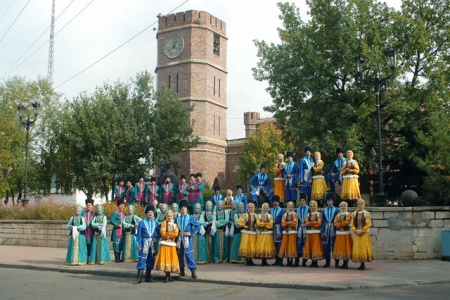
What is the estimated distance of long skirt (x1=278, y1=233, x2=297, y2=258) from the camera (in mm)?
14070

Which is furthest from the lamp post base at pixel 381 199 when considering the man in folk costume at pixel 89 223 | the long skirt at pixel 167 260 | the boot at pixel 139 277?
the man in folk costume at pixel 89 223

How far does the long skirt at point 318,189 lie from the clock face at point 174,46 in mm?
34925

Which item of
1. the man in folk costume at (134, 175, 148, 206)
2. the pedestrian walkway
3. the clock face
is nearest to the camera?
the pedestrian walkway

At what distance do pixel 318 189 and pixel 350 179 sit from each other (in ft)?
3.45

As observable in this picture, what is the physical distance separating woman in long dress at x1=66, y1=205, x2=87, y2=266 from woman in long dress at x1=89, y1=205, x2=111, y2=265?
290mm

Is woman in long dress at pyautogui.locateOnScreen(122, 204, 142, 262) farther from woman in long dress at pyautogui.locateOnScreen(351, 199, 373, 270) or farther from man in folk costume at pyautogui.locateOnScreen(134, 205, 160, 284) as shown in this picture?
woman in long dress at pyautogui.locateOnScreen(351, 199, 373, 270)

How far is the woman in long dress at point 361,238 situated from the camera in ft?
42.0

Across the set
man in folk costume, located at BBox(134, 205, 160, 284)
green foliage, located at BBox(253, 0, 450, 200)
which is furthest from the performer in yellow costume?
green foliage, located at BBox(253, 0, 450, 200)

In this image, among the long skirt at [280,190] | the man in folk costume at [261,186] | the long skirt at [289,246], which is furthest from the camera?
the man in folk costume at [261,186]

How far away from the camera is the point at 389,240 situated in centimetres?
1488

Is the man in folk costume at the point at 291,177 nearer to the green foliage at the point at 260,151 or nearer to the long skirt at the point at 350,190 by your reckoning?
the long skirt at the point at 350,190

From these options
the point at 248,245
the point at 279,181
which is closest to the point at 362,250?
the point at 248,245

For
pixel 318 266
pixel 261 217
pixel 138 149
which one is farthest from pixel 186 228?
pixel 138 149

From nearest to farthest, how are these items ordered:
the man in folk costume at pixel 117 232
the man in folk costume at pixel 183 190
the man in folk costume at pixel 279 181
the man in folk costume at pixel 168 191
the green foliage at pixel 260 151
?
the man in folk costume at pixel 117 232 → the man in folk costume at pixel 279 181 → the man in folk costume at pixel 183 190 → the man in folk costume at pixel 168 191 → the green foliage at pixel 260 151
